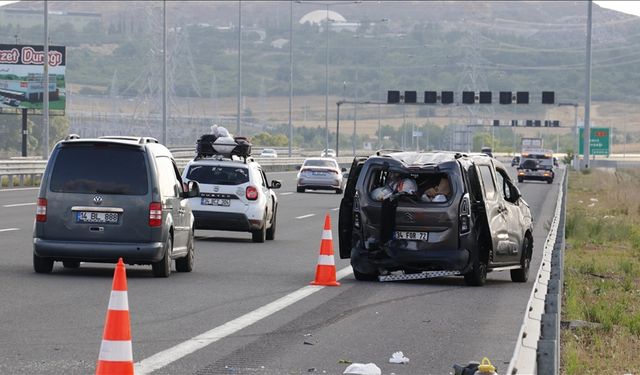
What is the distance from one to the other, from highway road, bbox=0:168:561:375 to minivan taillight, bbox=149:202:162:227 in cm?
68

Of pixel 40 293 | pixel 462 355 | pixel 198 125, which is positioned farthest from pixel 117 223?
pixel 198 125

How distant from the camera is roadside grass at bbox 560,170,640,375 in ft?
41.2

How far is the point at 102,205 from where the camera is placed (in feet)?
60.4

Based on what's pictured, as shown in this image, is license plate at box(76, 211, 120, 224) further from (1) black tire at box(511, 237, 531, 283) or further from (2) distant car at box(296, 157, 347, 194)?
(2) distant car at box(296, 157, 347, 194)

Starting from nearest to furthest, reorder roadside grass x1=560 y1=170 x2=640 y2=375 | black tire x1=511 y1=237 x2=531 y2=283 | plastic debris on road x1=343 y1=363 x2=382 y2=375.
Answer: plastic debris on road x1=343 y1=363 x2=382 y2=375, roadside grass x1=560 y1=170 x2=640 y2=375, black tire x1=511 y1=237 x2=531 y2=283

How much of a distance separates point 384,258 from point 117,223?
3177 mm

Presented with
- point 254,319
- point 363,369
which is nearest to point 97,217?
point 254,319

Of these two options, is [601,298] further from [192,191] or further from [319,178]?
[319,178]

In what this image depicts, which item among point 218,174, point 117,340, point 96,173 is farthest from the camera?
point 218,174

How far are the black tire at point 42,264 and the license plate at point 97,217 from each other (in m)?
0.71

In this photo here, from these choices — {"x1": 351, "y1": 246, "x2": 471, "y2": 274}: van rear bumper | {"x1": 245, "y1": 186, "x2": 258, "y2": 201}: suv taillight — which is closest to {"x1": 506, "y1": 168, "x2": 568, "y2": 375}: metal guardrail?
{"x1": 351, "y1": 246, "x2": 471, "y2": 274}: van rear bumper

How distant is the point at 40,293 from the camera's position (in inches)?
641

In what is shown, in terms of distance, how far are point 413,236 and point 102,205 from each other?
367 cm

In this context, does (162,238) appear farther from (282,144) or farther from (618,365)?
(282,144)
